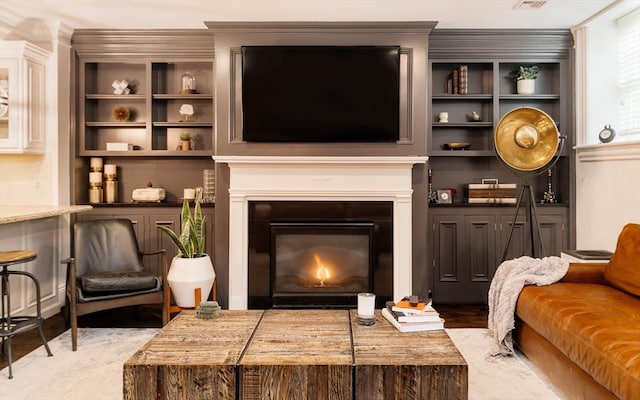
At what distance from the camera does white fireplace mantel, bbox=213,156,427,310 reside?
4.19m

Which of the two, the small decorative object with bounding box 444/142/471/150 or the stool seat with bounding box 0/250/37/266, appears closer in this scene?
the stool seat with bounding box 0/250/37/266

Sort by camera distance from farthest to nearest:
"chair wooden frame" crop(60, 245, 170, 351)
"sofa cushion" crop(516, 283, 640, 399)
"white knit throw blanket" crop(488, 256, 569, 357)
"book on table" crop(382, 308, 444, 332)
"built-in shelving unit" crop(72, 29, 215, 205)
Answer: "built-in shelving unit" crop(72, 29, 215, 205)
"chair wooden frame" crop(60, 245, 170, 351)
"white knit throw blanket" crop(488, 256, 569, 357)
"book on table" crop(382, 308, 444, 332)
"sofa cushion" crop(516, 283, 640, 399)

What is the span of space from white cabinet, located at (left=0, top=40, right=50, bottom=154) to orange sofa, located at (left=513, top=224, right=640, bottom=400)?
406cm

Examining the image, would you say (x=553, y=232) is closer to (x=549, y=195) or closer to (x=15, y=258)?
(x=549, y=195)

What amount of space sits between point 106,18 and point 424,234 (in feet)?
11.1

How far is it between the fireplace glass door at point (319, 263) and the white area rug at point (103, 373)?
1082mm

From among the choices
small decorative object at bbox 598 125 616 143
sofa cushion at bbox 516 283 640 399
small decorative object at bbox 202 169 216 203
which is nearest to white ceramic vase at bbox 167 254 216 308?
small decorative object at bbox 202 169 216 203

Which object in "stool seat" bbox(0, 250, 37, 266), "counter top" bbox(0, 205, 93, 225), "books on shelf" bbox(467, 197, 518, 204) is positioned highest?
"books on shelf" bbox(467, 197, 518, 204)

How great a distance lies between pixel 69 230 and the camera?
14.3 feet

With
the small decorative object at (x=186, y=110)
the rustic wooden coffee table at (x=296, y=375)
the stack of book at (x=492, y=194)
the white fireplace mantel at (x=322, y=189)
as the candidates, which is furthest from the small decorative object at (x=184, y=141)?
the rustic wooden coffee table at (x=296, y=375)

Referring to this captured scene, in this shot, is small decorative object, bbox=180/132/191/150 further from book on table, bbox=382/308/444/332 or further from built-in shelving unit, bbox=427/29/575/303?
book on table, bbox=382/308/444/332

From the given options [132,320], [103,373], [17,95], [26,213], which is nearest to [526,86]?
[132,320]

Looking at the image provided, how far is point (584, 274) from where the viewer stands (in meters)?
3.20

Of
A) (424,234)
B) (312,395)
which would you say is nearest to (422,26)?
(424,234)
